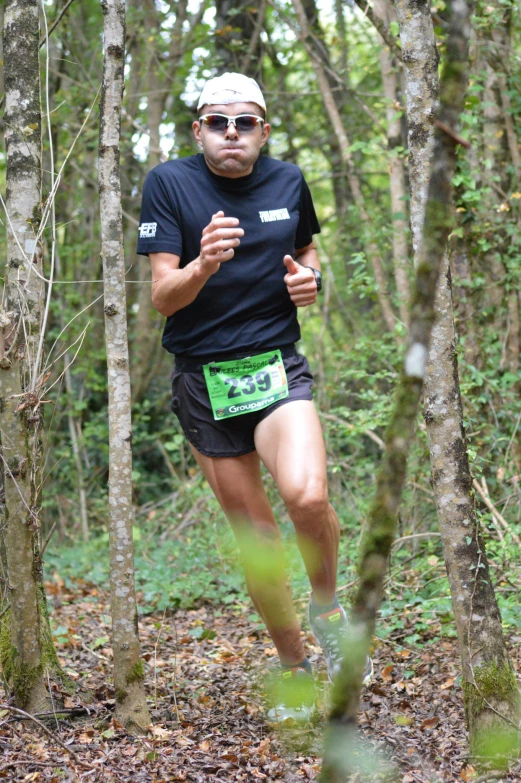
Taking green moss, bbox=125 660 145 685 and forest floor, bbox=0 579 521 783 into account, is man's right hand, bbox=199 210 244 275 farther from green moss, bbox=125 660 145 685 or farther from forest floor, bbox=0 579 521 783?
forest floor, bbox=0 579 521 783

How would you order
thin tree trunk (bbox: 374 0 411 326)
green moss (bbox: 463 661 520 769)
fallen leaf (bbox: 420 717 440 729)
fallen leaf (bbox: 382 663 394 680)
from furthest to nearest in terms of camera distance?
thin tree trunk (bbox: 374 0 411 326), fallen leaf (bbox: 382 663 394 680), fallen leaf (bbox: 420 717 440 729), green moss (bbox: 463 661 520 769)

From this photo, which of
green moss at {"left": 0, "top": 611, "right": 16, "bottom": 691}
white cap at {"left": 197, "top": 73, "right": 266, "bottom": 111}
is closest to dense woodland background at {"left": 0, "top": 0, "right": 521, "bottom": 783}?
green moss at {"left": 0, "top": 611, "right": 16, "bottom": 691}

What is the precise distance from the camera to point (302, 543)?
317 centimetres

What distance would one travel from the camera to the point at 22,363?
295 centimetres

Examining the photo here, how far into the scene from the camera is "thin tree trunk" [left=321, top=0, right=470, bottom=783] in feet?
4.24

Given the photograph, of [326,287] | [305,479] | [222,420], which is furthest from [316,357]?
[305,479]

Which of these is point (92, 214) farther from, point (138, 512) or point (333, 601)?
point (333, 601)

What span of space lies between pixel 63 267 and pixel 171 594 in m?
5.85

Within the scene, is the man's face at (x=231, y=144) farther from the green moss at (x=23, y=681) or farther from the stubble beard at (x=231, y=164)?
the green moss at (x=23, y=681)

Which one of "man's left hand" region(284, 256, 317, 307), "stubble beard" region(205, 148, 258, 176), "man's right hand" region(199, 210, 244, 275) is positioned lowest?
"man's left hand" region(284, 256, 317, 307)

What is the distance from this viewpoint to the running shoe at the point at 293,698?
313cm

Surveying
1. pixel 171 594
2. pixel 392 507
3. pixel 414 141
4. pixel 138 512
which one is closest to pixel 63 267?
pixel 138 512

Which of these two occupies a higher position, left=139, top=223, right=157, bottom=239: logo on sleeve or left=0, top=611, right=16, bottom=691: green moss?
left=139, top=223, right=157, bottom=239: logo on sleeve

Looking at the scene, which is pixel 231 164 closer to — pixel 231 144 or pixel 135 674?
pixel 231 144
